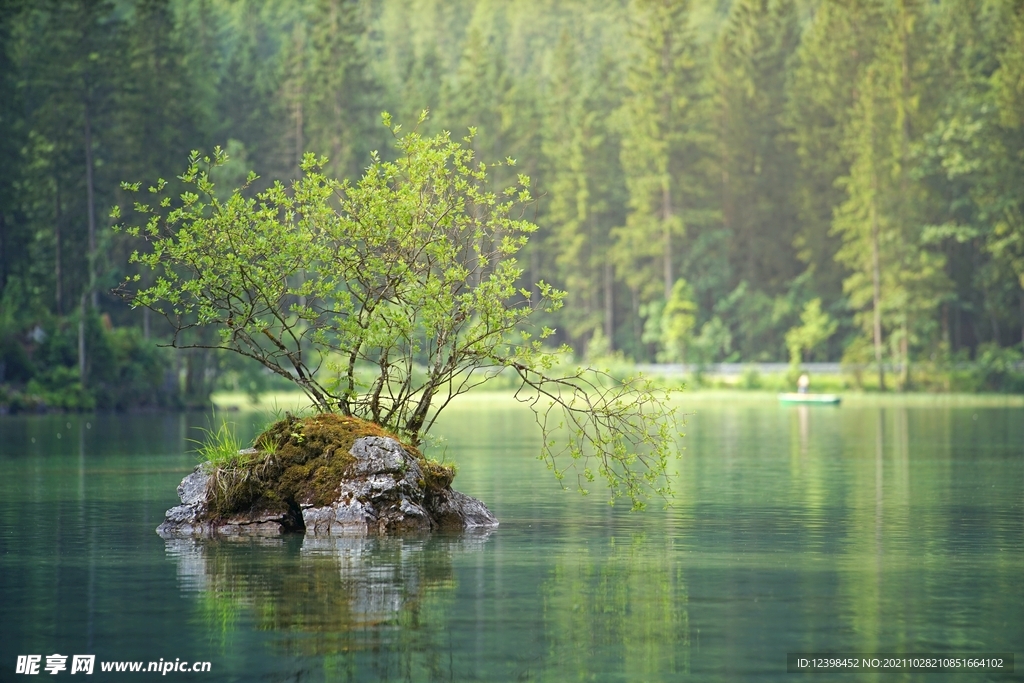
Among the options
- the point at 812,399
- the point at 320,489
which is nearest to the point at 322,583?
the point at 320,489

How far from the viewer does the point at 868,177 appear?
91500 millimetres

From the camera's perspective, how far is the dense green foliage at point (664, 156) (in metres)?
76.1

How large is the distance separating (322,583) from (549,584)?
2391 millimetres

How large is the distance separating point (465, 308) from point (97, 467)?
14332 millimetres

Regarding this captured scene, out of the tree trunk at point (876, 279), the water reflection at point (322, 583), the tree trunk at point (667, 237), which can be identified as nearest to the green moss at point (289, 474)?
the water reflection at point (322, 583)

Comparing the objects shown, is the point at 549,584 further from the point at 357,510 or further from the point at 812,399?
the point at 812,399

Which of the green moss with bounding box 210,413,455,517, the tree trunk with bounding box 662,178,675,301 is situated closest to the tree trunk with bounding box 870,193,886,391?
the tree trunk with bounding box 662,178,675,301

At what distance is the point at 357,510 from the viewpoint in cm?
2098

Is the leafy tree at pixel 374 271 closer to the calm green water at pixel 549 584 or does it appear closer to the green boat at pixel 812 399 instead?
the calm green water at pixel 549 584

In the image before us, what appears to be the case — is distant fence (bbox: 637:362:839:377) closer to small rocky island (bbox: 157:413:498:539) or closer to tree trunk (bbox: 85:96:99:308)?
tree trunk (bbox: 85:96:99:308)

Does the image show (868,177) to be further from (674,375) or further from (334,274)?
(334,274)

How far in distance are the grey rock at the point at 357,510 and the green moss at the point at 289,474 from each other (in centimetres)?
13

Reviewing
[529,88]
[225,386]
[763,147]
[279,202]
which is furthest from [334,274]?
[529,88]

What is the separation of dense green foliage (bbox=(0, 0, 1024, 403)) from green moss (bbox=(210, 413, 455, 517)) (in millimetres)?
47446
